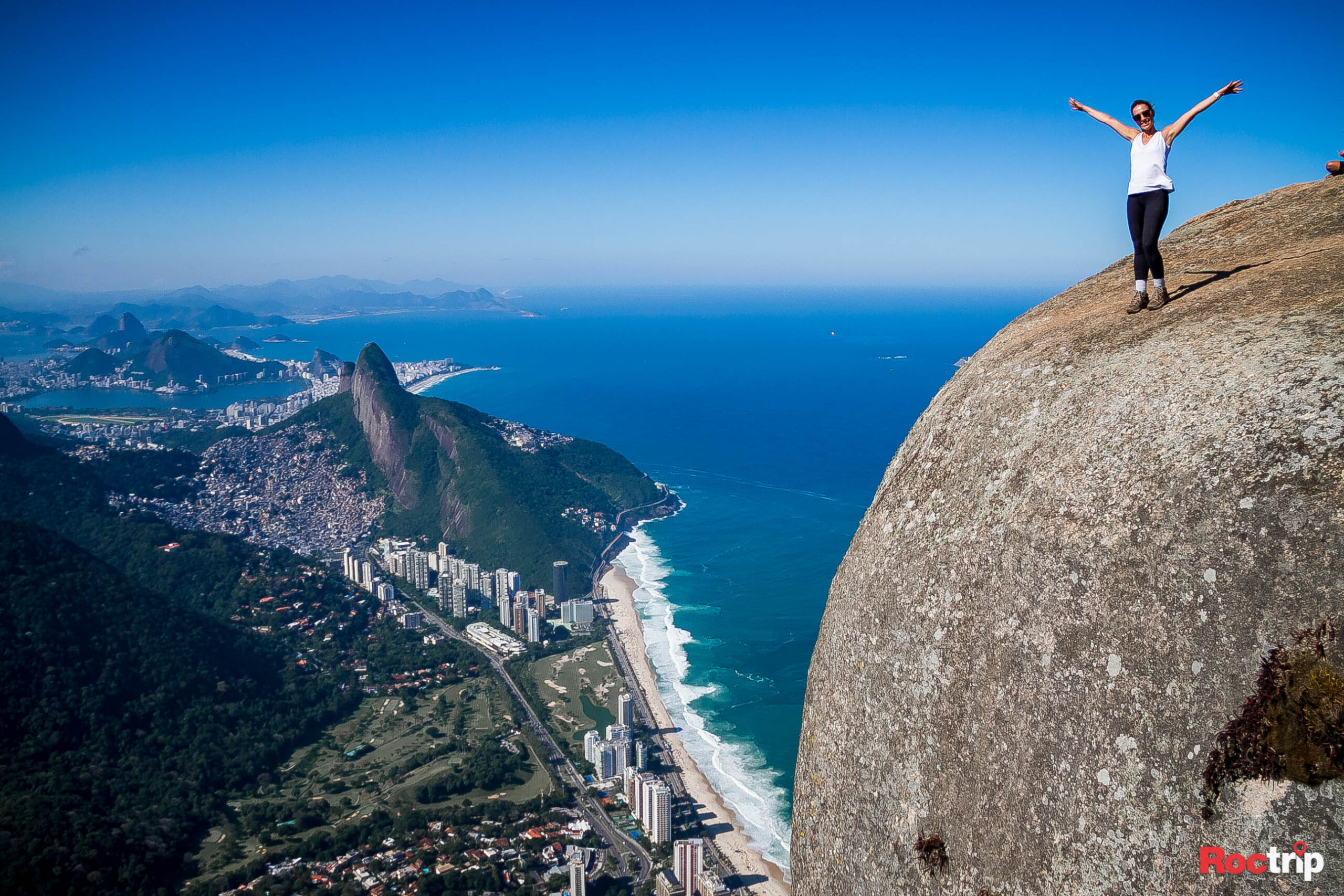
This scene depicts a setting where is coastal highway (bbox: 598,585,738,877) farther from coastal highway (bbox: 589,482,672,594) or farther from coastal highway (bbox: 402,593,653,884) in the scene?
coastal highway (bbox: 589,482,672,594)

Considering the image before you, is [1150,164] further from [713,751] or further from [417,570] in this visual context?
[417,570]

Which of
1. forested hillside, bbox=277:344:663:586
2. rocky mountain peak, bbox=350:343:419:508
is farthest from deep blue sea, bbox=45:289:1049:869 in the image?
rocky mountain peak, bbox=350:343:419:508

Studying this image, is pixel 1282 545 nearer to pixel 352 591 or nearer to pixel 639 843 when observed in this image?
pixel 639 843

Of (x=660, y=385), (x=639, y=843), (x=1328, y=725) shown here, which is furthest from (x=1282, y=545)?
(x=660, y=385)

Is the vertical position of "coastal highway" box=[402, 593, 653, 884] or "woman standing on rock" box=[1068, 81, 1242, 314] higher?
"woman standing on rock" box=[1068, 81, 1242, 314]

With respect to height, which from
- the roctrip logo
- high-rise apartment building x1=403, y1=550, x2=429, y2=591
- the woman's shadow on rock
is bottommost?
high-rise apartment building x1=403, y1=550, x2=429, y2=591

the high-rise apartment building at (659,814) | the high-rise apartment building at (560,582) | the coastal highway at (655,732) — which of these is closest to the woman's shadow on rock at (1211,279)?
the coastal highway at (655,732)
